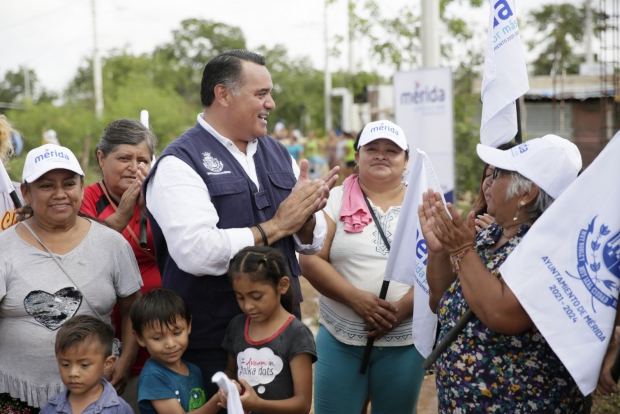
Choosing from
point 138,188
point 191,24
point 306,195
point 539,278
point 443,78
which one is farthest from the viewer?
point 191,24

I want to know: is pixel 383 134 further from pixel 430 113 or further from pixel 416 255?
pixel 430 113

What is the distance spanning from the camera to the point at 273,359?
124 inches

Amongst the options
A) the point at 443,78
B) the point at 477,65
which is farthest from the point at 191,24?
the point at 443,78

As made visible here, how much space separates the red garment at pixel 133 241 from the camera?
12.3ft

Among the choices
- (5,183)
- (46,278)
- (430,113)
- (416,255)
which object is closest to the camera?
(46,278)

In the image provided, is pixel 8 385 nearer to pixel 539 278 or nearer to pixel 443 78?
pixel 539 278

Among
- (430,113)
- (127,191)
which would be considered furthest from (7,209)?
(430,113)

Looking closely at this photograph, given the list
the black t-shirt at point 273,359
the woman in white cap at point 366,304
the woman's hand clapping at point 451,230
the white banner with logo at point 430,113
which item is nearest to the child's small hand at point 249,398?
the black t-shirt at point 273,359

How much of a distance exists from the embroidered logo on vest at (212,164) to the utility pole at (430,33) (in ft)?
20.3

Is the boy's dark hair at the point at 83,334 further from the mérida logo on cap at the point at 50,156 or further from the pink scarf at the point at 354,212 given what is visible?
the pink scarf at the point at 354,212

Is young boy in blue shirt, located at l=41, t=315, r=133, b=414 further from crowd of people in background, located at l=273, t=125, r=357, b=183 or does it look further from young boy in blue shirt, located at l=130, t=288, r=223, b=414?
crowd of people in background, located at l=273, t=125, r=357, b=183

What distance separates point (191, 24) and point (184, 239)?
62.5m

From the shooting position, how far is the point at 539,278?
2631 millimetres

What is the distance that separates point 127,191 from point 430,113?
5.09 metres
